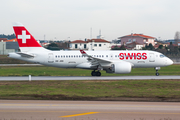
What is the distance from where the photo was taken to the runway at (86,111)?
12.9 meters

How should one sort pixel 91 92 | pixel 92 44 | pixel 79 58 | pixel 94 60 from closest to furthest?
1. pixel 91 92
2. pixel 94 60
3. pixel 79 58
4. pixel 92 44

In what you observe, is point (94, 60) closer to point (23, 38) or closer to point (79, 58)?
point (79, 58)

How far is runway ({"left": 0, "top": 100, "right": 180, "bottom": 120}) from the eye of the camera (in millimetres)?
12852

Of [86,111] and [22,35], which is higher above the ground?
[22,35]

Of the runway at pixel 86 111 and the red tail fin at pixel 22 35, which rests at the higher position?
the red tail fin at pixel 22 35

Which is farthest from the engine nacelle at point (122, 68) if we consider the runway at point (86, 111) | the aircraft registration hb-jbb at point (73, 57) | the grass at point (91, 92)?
the runway at point (86, 111)

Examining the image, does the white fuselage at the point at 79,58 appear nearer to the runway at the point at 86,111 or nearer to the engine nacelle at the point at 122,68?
the engine nacelle at the point at 122,68

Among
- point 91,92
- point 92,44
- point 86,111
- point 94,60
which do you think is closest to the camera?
point 86,111

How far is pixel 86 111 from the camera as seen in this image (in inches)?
552

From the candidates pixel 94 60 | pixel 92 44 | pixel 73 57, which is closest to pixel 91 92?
pixel 94 60

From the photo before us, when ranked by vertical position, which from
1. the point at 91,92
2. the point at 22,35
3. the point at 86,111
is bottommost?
the point at 86,111

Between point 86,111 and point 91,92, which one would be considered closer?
point 86,111

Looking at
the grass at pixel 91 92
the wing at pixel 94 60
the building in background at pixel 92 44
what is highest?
the building in background at pixel 92 44

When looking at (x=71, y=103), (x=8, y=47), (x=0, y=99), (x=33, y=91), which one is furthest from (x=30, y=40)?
(x=8, y=47)
